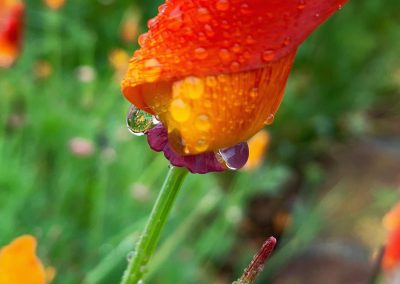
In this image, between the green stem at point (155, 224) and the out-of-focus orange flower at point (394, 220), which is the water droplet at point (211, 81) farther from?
the out-of-focus orange flower at point (394, 220)

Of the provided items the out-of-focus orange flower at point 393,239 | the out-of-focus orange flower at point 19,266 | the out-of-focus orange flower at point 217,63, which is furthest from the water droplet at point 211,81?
the out-of-focus orange flower at point 393,239

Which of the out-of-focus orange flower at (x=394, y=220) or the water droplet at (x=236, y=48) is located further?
the out-of-focus orange flower at (x=394, y=220)

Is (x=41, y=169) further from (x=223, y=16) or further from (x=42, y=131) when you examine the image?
(x=223, y=16)

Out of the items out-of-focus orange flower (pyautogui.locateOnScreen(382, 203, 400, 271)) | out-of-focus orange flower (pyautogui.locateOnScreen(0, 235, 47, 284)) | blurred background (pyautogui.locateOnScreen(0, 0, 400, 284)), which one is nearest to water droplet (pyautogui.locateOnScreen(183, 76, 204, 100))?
out-of-focus orange flower (pyautogui.locateOnScreen(0, 235, 47, 284))

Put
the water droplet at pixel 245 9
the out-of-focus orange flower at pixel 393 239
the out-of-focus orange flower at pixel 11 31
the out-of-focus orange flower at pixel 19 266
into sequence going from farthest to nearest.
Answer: the out-of-focus orange flower at pixel 11 31, the out-of-focus orange flower at pixel 393 239, the out-of-focus orange flower at pixel 19 266, the water droplet at pixel 245 9

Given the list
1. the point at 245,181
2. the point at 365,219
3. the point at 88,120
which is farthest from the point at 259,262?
the point at 365,219

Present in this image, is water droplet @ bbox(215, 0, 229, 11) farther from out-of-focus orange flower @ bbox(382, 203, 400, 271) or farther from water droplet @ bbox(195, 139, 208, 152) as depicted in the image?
out-of-focus orange flower @ bbox(382, 203, 400, 271)
